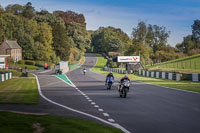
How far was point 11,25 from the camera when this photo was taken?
11288 centimetres

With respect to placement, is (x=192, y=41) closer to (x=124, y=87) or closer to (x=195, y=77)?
(x=195, y=77)

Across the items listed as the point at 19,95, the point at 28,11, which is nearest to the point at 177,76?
the point at 19,95

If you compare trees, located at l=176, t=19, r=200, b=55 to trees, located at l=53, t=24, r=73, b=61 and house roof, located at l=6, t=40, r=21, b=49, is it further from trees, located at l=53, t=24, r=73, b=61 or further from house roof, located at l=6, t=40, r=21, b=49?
house roof, located at l=6, t=40, r=21, b=49

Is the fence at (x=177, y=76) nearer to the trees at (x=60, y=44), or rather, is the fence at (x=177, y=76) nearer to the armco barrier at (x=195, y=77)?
the armco barrier at (x=195, y=77)

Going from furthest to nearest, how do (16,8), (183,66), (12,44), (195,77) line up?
(16,8), (12,44), (183,66), (195,77)

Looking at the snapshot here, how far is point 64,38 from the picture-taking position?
5094 inches

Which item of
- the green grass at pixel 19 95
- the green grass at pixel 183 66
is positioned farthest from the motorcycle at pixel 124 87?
the green grass at pixel 183 66

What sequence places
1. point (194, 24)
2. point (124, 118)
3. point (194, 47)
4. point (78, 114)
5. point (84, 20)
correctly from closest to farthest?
1. point (124, 118)
2. point (78, 114)
3. point (194, 47)
4. point (194, 24)
5. point (84, 20)

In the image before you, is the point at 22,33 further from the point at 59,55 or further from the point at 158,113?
the point at 158,113

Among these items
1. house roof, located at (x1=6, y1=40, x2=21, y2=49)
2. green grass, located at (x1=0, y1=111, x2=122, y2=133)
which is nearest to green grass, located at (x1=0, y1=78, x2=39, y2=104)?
green grass, located at (x1=0, y1=111, x2=122, y2=133)

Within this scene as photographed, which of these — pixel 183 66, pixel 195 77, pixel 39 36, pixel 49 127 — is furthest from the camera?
pixel 39 36

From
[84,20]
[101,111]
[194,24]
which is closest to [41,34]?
[84,20]

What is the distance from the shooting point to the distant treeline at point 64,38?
111812 mm

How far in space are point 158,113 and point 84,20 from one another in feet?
561
